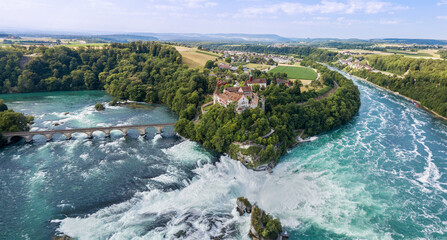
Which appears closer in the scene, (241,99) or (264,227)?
(264,227)

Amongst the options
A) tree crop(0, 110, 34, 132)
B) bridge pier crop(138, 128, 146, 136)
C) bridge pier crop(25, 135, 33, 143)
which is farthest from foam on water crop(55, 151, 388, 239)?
tree crop(0, 110, 34, 132)

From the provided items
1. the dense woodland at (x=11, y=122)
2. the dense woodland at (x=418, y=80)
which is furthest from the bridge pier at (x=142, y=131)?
the dense woodland at (x=418, y=80)

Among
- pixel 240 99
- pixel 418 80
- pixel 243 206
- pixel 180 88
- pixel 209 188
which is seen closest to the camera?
pixel 243 206

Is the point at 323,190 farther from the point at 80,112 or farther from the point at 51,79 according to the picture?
the point at 51,79

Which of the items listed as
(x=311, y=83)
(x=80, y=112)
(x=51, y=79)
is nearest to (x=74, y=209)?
(x=80, y=112)

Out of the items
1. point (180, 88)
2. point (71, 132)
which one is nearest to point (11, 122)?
point (71, 132)

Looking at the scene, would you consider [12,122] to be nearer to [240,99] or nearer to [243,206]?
[240,99]
